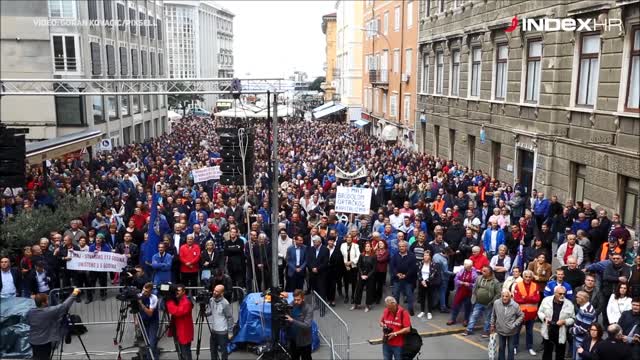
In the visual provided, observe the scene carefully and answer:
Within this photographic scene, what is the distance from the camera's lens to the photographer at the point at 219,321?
9086mm

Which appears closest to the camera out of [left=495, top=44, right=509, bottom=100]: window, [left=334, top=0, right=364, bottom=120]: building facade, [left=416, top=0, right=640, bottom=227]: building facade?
[left=416, top=0, right=640, bottom=227]: building facade

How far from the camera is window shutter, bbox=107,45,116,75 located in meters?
39.2

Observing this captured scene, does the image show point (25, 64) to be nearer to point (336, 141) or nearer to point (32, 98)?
point (32, 98)

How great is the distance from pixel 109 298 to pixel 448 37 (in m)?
22.0

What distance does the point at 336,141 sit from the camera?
119 ft

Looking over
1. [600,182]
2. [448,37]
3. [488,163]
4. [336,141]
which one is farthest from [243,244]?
[336,141]

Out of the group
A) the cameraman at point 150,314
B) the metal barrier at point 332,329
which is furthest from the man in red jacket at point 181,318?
the metal barrier at point 332,329

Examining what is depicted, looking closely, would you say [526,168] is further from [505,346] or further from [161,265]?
[161,265]

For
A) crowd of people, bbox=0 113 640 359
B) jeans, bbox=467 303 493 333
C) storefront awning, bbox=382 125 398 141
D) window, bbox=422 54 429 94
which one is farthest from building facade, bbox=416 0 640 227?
storefront awning, bbox=382 125 398 141

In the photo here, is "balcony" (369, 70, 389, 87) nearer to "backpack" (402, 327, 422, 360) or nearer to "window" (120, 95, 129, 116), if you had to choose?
"window" (120, 95, 129, 116)

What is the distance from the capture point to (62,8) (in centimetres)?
3259

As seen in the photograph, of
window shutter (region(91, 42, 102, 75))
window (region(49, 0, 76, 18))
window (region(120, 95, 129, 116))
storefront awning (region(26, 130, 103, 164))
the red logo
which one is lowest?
storefront awning (region(26, 130, 103, 164))

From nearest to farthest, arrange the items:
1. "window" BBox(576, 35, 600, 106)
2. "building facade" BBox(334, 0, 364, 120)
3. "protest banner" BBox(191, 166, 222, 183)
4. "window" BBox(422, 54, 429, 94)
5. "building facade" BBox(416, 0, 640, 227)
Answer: "building facade" BBox(416, 0, 640, 227), "window" BBox(576, 35, 600, 106), "protest banner" BBox(191, 166, 222, 183), "window" BBox(422, 54, 429, 94), "building facade" BBox(334, 0, 364, 120)

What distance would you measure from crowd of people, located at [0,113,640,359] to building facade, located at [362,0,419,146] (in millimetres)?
20661
